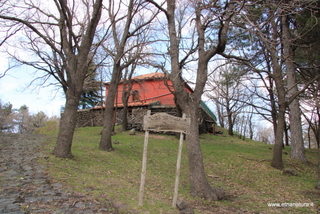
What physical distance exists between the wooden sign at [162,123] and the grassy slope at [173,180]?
167cm

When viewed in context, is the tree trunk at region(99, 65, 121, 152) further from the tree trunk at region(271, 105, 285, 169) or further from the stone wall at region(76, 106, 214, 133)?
the stone wall at region(76, 106, 214, 133)

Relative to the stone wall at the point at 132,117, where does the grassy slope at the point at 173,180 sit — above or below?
below

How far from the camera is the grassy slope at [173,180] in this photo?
5195mm

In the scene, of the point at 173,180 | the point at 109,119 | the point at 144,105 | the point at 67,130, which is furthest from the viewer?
the point at 144,105

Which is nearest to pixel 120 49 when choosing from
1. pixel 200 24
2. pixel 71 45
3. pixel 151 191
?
pixel 71 45

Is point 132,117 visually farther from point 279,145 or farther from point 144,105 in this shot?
point 279,145

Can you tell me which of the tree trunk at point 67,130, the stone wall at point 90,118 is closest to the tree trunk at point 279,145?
the tree trunk at point 67,130

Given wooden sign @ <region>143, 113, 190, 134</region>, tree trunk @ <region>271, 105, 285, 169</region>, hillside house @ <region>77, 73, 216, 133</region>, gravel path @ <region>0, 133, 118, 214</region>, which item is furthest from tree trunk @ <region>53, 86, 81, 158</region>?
hillside house @ <region>77, 73, 216, 133</region>

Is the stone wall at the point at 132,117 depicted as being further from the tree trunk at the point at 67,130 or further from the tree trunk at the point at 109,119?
the tree trunk at the point at 67,130

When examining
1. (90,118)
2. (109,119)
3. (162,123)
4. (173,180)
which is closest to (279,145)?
(173,180)

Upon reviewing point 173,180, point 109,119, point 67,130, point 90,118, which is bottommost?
point 173,180

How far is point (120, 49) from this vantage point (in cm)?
1125

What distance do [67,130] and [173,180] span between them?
409 centimetres

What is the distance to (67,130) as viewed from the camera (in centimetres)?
785
